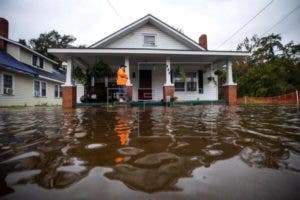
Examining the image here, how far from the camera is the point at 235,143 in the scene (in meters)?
2.21

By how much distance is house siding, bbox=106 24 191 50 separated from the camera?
13.1 m

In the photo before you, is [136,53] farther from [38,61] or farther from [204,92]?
[38,61]

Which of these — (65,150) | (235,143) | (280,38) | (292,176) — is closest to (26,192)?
(65,150)

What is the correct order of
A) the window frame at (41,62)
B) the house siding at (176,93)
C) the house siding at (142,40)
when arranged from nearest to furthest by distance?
the house siding at (142,40) < the house siding at (176,93) < the window frame at (41,62)

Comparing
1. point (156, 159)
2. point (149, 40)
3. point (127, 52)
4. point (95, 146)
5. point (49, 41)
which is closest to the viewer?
point (156, 159)

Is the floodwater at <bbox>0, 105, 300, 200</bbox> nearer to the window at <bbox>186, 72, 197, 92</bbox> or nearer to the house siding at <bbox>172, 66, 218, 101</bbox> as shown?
the house siding at <bbox>172, 66, 218, 101</bbox>

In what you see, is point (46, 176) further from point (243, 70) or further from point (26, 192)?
point (243, 70)

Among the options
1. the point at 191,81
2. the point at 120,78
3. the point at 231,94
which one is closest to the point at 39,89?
the point at 120,78

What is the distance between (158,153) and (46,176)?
3.14 ft

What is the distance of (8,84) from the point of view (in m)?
15.2

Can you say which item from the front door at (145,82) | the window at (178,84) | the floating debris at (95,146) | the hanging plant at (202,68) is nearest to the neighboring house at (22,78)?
the front door at (145,82)

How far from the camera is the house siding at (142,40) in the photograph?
1312cm

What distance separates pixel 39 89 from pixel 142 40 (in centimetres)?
1257

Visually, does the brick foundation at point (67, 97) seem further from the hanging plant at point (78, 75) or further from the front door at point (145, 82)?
the front door at point (145, 82)
